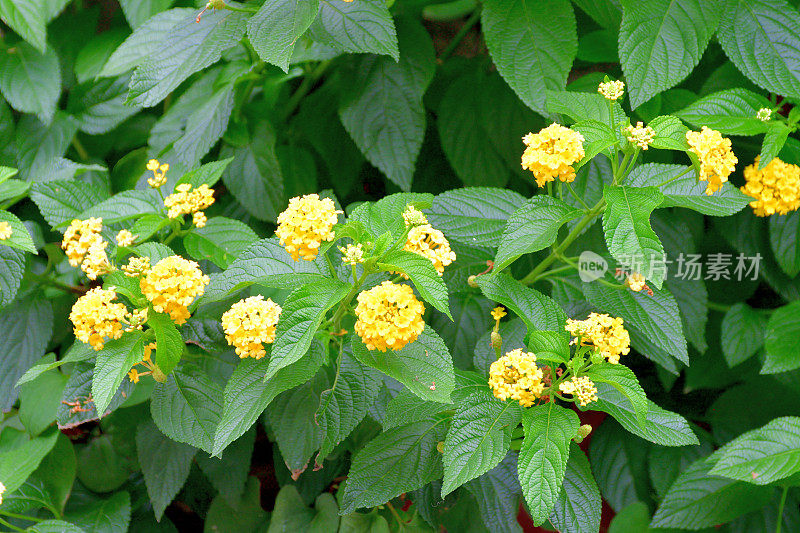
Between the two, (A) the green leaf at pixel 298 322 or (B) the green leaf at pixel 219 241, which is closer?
(A) the green leaf at pixel 298 322

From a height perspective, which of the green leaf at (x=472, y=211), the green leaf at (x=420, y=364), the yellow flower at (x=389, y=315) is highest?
the yellow flower at (x=389, y=315)

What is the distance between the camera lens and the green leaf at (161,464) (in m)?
0.95

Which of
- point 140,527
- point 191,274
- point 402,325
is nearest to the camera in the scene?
point 402,325

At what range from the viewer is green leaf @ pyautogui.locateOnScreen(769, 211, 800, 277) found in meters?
1.12

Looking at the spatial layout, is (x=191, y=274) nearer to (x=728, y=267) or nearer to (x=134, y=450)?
(x=134, y=450)

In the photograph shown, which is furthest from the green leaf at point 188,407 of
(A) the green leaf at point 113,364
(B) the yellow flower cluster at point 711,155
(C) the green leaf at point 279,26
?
(B) the yellow flower cluster at point 711,155

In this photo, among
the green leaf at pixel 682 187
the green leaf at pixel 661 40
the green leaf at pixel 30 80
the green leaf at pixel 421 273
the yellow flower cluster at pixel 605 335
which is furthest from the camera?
the green leaf at pixel 30 80

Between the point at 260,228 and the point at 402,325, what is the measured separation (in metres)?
0.66

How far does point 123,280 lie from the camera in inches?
31.0

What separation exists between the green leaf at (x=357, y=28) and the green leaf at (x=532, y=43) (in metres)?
0.19

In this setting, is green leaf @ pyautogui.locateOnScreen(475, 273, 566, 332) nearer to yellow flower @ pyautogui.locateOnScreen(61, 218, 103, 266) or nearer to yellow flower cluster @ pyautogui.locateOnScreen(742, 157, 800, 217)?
yellow flower cluster @ pyautogui.locateOnScreen(742, 157, 800, 217)

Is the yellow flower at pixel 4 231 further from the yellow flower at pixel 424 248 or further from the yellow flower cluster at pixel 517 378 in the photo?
the yellow flower cluster at pixel 517 378

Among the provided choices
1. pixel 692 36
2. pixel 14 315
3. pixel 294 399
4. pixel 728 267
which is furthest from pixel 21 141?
pixel 728 267

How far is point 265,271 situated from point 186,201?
0.19 m
